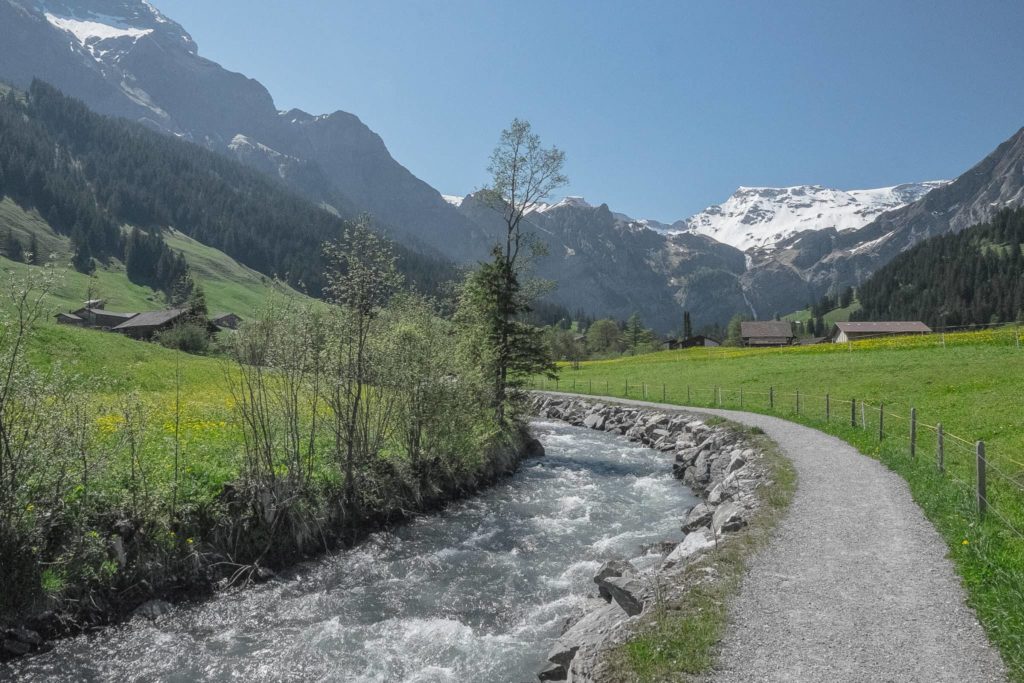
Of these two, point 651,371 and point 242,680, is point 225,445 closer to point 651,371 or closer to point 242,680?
point 242,680

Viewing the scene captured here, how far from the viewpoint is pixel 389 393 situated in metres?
20.1

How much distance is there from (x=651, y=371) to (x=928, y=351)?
28452mm

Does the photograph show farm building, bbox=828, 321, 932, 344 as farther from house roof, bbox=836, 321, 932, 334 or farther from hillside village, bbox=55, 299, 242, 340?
hillside village, bbox=55, 299, 242, 340

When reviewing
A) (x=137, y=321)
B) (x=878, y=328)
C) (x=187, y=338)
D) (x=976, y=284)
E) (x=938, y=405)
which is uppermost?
(x=976, y=284)

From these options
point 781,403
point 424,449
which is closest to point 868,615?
point 424,449

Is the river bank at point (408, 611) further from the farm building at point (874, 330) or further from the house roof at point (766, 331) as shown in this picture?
the house roof at point (766, 331)

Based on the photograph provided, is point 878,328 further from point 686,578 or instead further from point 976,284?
point 686,578

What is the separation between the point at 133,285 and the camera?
509 feet

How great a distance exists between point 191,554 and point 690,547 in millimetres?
11392


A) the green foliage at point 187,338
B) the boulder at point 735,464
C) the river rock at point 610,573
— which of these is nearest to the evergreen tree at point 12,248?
the green foliage at point 187,338

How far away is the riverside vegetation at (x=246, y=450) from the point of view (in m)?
11.0

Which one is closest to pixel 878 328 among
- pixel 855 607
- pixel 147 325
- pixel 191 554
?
pixel 855 607

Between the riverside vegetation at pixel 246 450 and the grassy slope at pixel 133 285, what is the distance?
12295 centimetres

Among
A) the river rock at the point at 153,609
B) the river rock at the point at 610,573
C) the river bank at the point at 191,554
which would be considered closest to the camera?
the river bank at the point at 191,554
